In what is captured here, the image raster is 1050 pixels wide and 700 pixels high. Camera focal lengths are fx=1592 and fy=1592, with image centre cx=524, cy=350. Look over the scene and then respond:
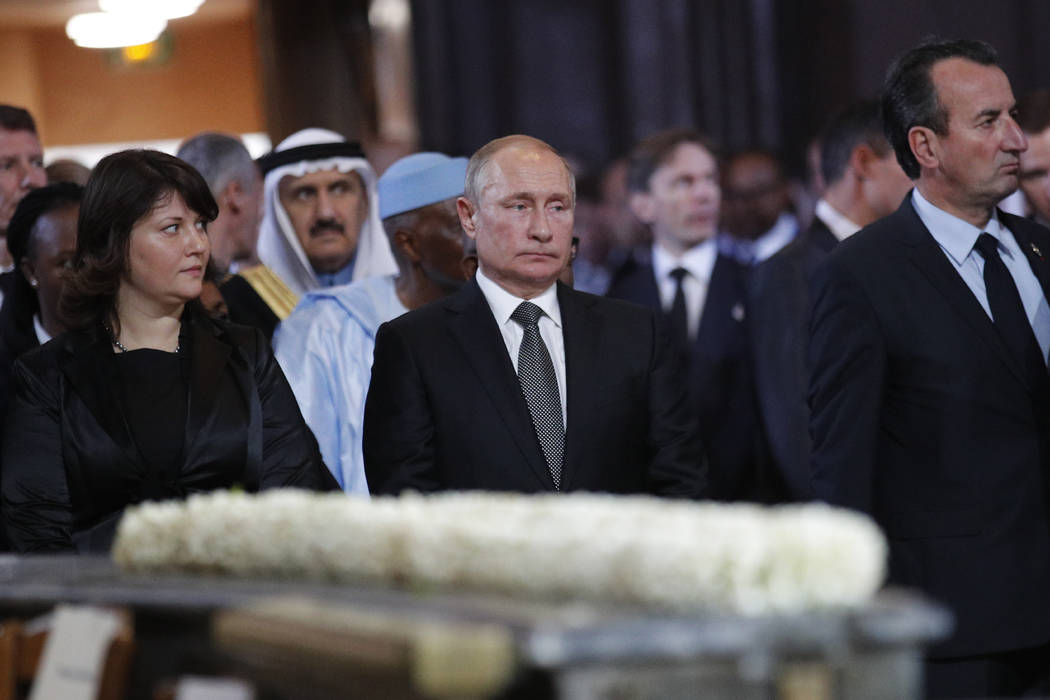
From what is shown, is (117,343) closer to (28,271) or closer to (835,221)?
(28,271)

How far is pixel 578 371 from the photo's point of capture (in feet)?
12.5

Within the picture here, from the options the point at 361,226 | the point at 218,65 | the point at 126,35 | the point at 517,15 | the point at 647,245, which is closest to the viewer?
the point at 361,226

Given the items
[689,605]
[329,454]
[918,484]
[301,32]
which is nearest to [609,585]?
[689,605]

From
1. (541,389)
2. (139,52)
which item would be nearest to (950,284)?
(541,389)

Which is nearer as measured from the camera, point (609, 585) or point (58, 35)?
point (609, 585)

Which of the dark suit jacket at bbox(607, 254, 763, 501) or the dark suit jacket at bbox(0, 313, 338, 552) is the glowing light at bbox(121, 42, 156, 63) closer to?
the dark suit jacket at bbox(607, 254, 763, 501)

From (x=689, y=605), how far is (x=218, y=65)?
15787mm

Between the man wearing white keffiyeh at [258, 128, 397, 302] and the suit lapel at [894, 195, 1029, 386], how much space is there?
7.64ft

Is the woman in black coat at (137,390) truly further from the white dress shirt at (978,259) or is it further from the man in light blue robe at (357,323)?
the white dress shirt at (978,259)

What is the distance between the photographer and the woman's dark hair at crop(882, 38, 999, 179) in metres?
4.00

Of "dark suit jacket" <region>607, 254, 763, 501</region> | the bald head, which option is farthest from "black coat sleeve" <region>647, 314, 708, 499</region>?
"dark suit jacket" <region>607, 254, 763, 501</region>

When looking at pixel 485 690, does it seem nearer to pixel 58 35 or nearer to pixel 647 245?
pixel 647 245

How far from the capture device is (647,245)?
8.76m

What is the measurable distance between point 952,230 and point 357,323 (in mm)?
1835
